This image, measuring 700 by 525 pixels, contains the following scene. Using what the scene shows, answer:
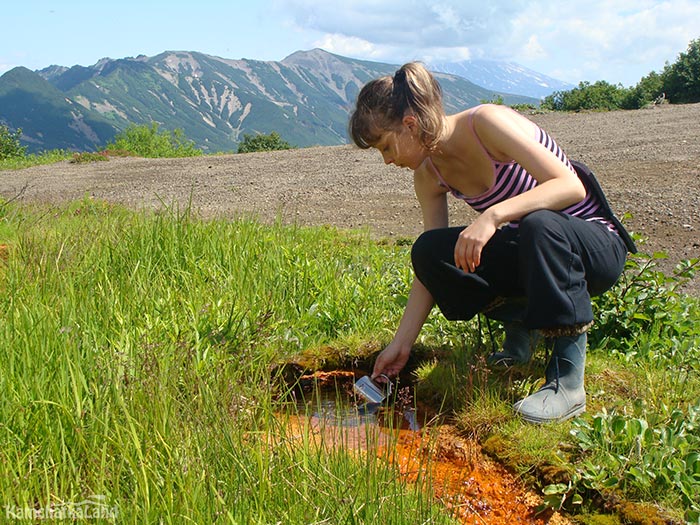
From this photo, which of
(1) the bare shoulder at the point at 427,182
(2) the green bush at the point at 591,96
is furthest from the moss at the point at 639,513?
(2) the green bush at the point at 591,96

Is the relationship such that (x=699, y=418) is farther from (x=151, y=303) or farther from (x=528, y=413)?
(x=151, y=303)

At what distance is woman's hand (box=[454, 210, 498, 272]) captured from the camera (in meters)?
2.47

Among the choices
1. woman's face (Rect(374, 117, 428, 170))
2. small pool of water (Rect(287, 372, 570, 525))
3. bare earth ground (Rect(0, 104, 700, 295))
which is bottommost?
small pool of water (Rect(287, 372, 570, 525))

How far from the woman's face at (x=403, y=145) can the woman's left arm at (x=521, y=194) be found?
301mm

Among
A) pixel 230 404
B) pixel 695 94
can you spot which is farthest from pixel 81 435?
pixel 695 94

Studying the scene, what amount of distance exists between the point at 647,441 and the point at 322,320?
1850 mm

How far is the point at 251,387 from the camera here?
2545 mm

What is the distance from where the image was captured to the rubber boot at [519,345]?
10.2 ft

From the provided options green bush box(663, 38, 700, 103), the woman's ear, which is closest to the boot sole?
the woman's ear

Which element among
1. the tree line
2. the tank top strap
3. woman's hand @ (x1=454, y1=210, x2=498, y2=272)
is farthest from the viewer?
the tree line

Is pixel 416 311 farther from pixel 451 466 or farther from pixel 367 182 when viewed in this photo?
pixel 367 182

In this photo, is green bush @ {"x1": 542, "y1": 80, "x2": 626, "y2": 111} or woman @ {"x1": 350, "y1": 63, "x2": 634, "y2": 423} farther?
green bush @ {"x1": 542, "y1": 80, "x2": 626, "y2": 111}

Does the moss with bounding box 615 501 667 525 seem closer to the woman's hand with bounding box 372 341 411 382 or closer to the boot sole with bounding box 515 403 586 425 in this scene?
the boot sole with bounding box 515 403 586 425

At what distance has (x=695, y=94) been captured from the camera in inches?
950
